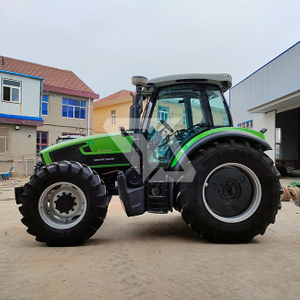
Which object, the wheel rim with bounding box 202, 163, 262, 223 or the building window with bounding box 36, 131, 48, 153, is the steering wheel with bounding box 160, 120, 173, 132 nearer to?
the wheel rim with bounding box 202, 163, 262, 223

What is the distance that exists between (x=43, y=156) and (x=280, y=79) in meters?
12.7

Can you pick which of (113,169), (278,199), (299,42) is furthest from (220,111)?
(299,42)

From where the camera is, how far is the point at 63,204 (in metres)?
3.91

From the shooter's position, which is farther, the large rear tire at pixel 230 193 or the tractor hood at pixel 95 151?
the tractor hood at pixel 95 151

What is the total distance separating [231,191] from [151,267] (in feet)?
5.38

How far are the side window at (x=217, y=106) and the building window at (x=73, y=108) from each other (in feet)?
61.8

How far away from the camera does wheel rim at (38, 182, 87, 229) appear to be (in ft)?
12.7

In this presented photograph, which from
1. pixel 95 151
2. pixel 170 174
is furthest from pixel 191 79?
pixel 95 151

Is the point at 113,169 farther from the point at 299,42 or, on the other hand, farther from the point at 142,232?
the point at 299,42

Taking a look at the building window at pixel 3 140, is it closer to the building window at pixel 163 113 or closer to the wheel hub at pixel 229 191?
the building window at pixel 163 113

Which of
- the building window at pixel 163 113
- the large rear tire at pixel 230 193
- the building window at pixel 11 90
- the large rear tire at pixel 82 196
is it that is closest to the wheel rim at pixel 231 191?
the large rear tire at pixel 230 193

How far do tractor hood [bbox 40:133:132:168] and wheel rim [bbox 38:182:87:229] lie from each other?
1.96 ft

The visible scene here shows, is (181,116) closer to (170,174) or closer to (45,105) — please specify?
(170,174)

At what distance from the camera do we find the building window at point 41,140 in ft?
67.2
